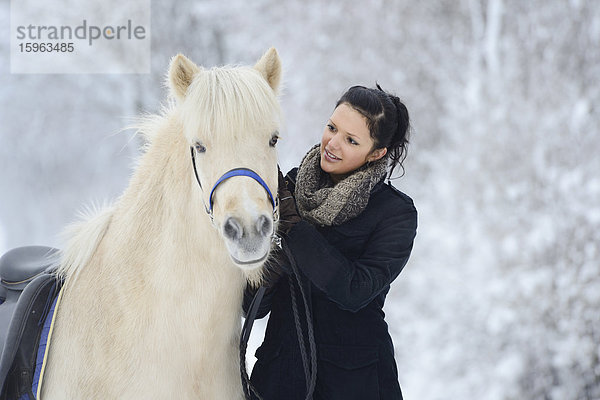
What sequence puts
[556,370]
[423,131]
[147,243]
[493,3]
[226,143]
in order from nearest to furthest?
[226,143] → [147,243] → [556,370] → [493,3] → [423,131]

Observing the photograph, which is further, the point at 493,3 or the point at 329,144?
the point at 493,3

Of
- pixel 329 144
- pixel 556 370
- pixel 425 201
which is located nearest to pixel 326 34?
pixel 425 201

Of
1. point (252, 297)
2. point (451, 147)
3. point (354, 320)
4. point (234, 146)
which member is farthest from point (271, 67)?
point (451, 147)

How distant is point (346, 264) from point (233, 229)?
1.26 ft

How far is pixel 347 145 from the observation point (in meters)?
1.58

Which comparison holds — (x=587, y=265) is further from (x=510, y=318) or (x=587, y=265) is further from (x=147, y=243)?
(x=147, y=243)

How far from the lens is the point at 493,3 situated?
616 centimetres

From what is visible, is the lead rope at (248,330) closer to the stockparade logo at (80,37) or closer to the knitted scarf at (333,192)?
the knitted scarf at (333,192)

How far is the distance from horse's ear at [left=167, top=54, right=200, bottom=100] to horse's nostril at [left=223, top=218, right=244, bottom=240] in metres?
0.44

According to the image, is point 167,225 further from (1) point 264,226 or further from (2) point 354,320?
(2) point 354,320

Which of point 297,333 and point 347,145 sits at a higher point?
point 347,145

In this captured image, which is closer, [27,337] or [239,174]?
[239,174]

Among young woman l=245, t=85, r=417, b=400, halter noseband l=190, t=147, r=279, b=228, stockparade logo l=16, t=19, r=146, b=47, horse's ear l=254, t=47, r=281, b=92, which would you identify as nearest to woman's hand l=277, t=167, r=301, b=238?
young woman l=245, t=85, r=417, b=400

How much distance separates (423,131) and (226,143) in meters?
5.64
